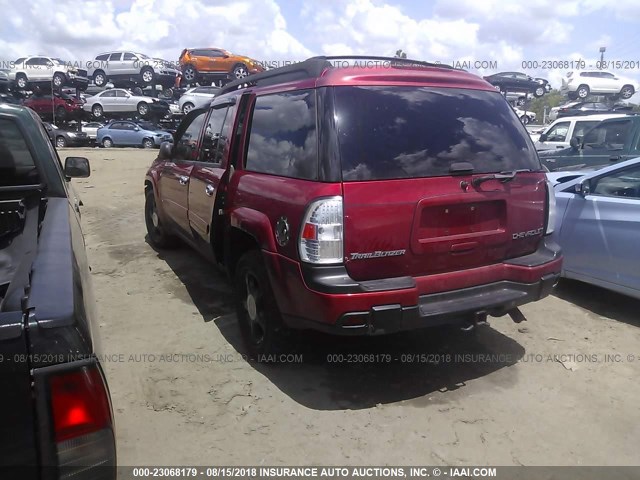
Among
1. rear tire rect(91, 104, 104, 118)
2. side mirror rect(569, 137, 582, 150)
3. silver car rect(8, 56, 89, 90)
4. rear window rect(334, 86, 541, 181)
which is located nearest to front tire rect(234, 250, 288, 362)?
rear window rect(334, 86, 541, 181)

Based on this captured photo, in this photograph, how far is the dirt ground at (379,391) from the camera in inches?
117

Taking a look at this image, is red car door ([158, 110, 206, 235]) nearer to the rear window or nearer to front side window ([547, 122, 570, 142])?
the rear window

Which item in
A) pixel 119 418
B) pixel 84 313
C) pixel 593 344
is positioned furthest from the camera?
pixel 593 344

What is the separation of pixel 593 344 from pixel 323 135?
9.38 ft

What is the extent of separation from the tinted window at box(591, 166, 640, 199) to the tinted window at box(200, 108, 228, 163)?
3518mm

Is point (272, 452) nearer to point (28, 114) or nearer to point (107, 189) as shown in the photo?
point (28, 114)

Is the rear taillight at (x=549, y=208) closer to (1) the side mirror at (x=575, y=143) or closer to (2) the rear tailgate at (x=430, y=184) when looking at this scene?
(2) the rear tailgate at (x=430, y=184)

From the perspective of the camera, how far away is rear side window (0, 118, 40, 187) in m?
A: 3.57

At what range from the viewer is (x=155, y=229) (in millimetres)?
6957

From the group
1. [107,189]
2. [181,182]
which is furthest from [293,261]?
[107,189]

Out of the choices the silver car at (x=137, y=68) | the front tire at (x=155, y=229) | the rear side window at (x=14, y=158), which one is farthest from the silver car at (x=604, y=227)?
the silver car at (x=137, y=68)

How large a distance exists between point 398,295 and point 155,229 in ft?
15.4

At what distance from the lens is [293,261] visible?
3172 mm

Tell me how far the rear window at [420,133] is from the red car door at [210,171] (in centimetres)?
149
